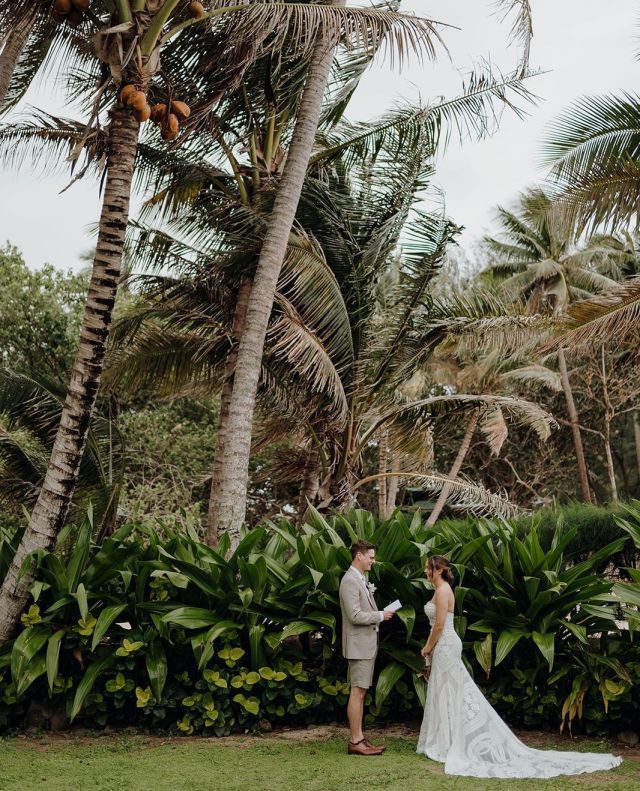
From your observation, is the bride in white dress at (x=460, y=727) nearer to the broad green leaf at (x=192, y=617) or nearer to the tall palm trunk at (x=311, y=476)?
the broad green leaf at (x=192, y=617)

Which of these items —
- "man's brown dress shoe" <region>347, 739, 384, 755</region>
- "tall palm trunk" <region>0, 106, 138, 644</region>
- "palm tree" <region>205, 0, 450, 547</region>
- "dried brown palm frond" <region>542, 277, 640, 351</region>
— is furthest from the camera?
"dried brown palm frond" <region>542, 277, 640, 351</region>

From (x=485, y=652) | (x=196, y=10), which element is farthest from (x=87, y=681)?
(x=196, y=10)

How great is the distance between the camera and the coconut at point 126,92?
739 centimetres

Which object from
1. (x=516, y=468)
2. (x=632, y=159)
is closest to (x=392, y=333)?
(x=632, y=159)

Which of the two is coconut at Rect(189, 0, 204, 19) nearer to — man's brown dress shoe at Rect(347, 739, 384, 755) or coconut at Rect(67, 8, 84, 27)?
coconut at Rect(67, 8, 84, 27)

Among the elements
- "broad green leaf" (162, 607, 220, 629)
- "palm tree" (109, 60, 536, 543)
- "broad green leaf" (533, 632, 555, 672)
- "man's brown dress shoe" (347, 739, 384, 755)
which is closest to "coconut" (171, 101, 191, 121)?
"palm tree" (109, 60, 536, 543)

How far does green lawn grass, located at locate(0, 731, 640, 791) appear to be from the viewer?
5.75 meters

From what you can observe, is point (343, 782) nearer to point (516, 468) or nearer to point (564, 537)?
point (564, 537)

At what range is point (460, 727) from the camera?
647 centimetres

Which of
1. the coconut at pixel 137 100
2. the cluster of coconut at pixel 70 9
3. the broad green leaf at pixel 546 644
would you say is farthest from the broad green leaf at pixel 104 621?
the cluster of coconut at pixel 70 9

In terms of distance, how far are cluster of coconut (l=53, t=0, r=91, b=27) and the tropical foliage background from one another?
2 cm

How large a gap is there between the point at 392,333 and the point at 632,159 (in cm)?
425

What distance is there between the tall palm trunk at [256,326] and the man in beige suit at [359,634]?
212 centimetres

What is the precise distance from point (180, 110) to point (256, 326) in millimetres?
2462
